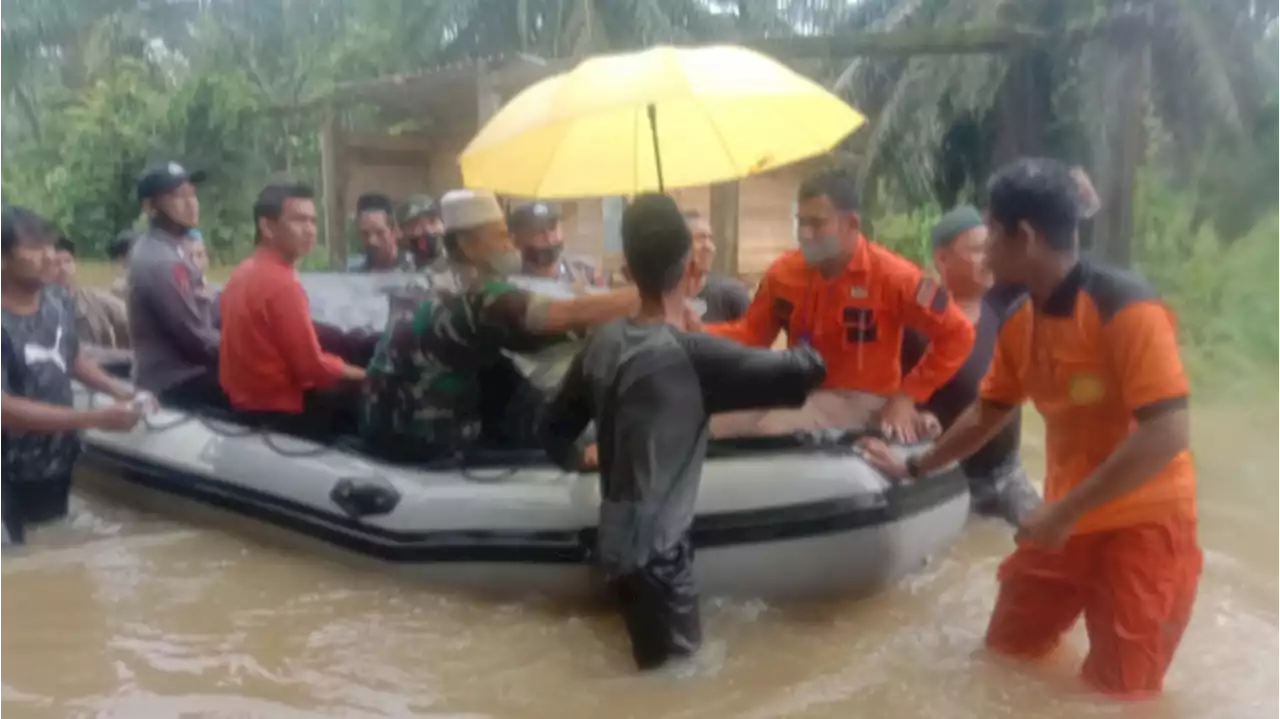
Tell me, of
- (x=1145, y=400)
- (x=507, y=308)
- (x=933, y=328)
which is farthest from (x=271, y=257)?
(x=1145, y=400)

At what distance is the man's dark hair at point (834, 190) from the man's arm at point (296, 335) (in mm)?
1892

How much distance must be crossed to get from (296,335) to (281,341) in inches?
2.9

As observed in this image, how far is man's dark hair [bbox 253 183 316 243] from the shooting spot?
460 centimetres

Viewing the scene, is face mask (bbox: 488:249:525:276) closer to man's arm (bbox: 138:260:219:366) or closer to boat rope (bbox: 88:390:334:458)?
boat rope (bbox: 88:390:334:458)

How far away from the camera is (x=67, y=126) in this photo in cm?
2102

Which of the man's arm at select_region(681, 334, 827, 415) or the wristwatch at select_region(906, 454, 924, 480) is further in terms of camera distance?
the wristwatch at select_region(906, 454, 924, 480)

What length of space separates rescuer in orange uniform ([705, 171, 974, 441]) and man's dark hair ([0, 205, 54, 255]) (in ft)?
8.42

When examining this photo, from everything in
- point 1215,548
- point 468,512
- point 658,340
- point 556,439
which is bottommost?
point 1215,548

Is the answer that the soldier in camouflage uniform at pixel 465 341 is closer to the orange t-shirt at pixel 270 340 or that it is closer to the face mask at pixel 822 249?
the orange t-shirt at pixel 270 340

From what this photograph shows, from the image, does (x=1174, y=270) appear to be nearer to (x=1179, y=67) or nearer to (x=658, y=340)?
(x=1179, y=67)

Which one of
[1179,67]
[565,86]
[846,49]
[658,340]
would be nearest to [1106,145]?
[1179,67]

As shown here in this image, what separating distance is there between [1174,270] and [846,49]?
14.0 ft

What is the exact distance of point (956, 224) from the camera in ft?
14.6

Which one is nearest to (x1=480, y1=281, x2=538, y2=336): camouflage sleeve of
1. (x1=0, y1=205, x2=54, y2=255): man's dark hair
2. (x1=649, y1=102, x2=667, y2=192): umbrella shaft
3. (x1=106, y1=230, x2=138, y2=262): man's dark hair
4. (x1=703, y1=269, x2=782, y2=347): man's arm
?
(x1=649, y1=102, x2=667, y2=192): umbrella shaft
